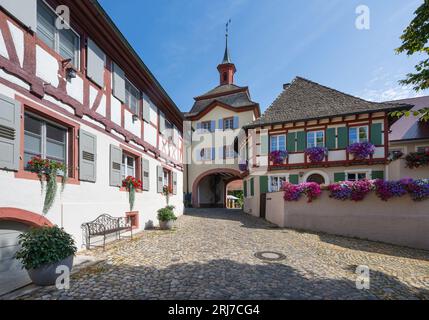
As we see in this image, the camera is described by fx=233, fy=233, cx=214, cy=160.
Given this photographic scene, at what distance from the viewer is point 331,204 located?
9.42m

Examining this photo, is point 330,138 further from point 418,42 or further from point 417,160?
point 418,42

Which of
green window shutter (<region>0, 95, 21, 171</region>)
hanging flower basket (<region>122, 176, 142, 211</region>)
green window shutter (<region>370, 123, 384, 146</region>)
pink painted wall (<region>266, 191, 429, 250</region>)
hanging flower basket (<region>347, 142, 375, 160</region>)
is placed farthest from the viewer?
green window shutter (<region>370, 123, 384, 146</region>)

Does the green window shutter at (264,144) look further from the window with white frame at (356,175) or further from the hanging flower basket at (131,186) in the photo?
the hanging flower basket at (131,186)

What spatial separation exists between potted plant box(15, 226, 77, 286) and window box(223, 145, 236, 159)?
16736 mm

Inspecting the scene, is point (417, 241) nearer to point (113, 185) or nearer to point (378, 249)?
point (378, 249)

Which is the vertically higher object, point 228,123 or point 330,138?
point 228,123

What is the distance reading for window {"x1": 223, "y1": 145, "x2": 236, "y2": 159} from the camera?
65.7 feet

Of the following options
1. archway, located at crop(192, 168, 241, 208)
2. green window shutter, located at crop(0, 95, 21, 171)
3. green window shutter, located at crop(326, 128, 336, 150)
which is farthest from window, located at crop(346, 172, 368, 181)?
green window shutter, located at crop(0, 95, 21, 171)

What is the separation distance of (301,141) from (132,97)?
10.1 m

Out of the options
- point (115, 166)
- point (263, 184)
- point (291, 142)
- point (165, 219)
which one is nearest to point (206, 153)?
point (263, 184)

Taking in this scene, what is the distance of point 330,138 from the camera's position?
542 inches

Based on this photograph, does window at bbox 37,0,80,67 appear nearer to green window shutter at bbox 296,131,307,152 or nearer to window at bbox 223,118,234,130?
green window shutter at bbox 296,131,307,152

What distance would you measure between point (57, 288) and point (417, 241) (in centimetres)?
1057
